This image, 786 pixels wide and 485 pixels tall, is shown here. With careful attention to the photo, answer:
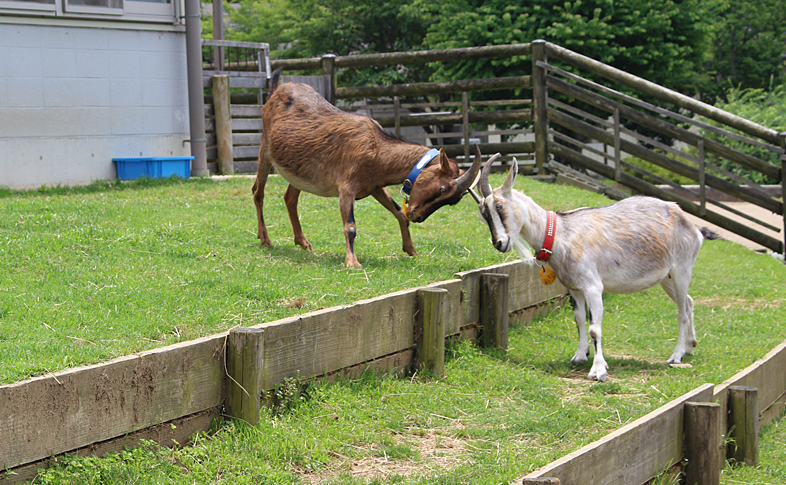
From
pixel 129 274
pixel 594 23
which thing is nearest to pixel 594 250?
pixel 129 274

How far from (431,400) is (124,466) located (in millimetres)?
2245

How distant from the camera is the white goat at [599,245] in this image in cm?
614

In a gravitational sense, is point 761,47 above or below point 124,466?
above

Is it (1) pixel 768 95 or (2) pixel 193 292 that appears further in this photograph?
(1) pixel 768 95

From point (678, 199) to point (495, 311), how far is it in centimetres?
643

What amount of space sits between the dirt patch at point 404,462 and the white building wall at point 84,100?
339 inches

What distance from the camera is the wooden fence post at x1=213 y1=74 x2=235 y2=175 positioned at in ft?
45.7

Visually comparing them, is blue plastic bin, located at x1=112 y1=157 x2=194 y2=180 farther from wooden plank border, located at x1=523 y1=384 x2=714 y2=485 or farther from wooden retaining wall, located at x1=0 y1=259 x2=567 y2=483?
wooden plank border, located at x1=523 y1=384 x2=714 y2=485

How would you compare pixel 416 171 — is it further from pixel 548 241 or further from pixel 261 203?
pixel 261 203

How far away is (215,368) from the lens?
464 cm

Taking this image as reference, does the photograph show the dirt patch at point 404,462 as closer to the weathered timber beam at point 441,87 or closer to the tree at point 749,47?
the weathered timber beam at point 441,87

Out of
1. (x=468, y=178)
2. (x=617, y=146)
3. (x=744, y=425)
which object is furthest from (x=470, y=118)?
(x=744, y=425)

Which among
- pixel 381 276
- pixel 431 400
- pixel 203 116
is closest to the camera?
pixel 431 400

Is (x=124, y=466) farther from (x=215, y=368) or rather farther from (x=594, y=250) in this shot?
(x=594, y=250)
